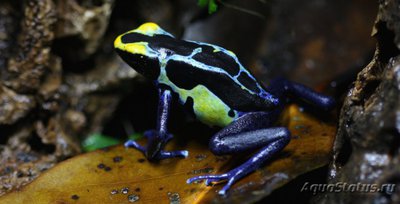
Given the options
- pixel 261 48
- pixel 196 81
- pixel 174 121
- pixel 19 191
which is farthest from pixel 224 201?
pixel 261 48

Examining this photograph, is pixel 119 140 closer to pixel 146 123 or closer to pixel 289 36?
pixel 146 123

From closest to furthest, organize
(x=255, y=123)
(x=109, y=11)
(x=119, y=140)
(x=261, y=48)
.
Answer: (x=255, y=123) → (x=109, y=11) → (x=119, y=140) → (x=261, y=48)

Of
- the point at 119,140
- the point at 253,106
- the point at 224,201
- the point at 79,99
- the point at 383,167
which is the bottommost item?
the point at 119,140

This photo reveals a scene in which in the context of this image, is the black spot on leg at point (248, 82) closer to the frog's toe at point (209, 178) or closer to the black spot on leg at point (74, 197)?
the frog's toe at point (209, 178)

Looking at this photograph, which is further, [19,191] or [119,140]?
[119,140]

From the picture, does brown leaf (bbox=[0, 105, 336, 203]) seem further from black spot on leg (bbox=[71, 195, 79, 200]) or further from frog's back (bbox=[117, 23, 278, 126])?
frog's back (bbox=[117, 23, 278, 126])

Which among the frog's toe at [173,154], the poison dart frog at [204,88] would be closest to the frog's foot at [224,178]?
the poison dart frog at [204,88]

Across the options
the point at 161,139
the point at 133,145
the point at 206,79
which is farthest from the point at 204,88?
A: the point at 133,145

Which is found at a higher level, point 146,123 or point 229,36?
point 229,36
